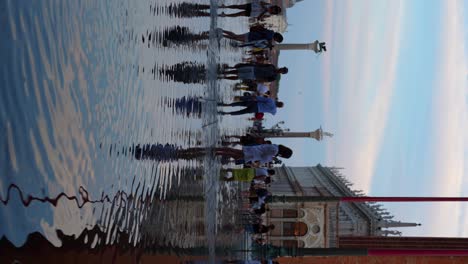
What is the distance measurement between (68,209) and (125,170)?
160cm

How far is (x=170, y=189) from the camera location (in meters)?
7.62

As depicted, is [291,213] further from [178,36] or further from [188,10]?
[178,36]

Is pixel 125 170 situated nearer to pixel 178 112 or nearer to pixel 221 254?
pixel 178 112

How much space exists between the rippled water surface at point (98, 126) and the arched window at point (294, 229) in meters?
34.9

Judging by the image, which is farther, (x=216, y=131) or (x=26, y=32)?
(x=216, y=131)

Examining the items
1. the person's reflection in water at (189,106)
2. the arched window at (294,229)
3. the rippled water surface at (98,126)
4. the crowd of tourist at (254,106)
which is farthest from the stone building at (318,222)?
the rippled water surface at (98,126)

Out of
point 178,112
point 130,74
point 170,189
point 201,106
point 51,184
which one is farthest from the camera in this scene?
point 201,106

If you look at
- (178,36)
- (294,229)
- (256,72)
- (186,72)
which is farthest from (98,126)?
(294,229)

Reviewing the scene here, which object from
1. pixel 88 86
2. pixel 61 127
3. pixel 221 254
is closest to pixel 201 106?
pixel 221 254

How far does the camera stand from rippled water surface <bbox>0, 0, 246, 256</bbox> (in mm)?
3297

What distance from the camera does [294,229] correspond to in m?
44.9

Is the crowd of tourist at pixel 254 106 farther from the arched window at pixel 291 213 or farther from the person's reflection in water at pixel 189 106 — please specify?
the arched window at pixel 291 213

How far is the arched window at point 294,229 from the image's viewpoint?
43906 mm

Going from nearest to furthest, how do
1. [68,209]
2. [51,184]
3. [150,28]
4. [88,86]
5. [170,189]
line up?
[51,184] < [68,209] < [88,86] < [150,28] < [170,189]
